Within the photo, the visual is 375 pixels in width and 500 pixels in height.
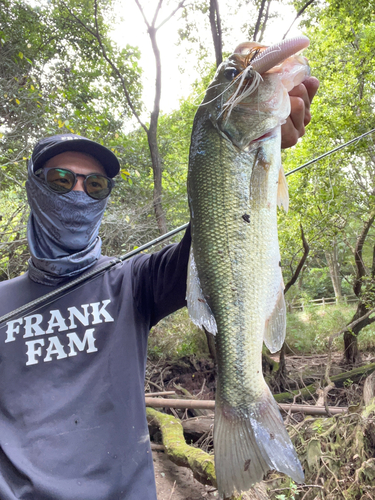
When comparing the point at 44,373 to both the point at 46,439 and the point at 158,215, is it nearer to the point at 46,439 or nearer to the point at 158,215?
the point at 46,439

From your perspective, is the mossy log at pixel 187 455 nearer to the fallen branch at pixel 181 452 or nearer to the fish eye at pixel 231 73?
the fallen branch at pixel 181 452

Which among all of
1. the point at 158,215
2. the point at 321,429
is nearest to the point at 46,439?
the point at 321,429

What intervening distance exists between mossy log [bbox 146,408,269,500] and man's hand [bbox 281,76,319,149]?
291 cm

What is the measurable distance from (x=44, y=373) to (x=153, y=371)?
6.42m

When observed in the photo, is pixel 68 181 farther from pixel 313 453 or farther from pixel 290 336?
pixel 290 336

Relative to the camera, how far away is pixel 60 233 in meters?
1.95

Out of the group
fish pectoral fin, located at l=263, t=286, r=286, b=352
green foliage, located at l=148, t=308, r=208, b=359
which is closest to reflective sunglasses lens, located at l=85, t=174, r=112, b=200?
fish pectoral fin, located at l=263, t=286, r=286, b=352

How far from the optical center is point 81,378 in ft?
5.02

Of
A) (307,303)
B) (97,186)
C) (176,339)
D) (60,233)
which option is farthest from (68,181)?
(307,303)

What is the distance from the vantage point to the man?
1409 millimetres

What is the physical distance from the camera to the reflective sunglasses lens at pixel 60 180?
1878mm

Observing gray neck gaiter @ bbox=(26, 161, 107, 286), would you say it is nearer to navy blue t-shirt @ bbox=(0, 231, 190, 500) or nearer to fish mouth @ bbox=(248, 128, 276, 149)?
navy blue t-shirt @ bbox=(0, 231, 190, 500)

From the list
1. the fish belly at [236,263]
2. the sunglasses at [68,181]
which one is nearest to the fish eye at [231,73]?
the fish belly at [236,263]

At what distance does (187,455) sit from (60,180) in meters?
3.50
